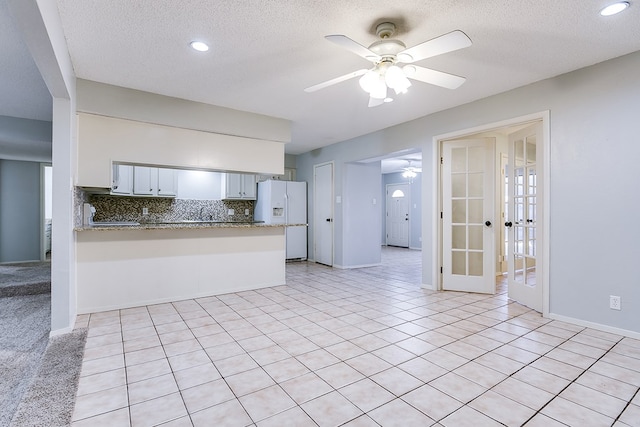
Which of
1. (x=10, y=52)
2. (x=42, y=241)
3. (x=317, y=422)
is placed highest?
(x=10, y=52)

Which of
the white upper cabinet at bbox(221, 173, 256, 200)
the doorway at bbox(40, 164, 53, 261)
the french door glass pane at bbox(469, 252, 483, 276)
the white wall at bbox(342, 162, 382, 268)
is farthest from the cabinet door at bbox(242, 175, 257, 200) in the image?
the doorway at bbox(40, 164, 53, 261)

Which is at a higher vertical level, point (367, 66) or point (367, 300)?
point (367, 66)

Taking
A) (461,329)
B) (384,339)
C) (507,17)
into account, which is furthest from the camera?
(461,329)

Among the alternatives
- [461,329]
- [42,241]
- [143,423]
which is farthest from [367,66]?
[42,241]

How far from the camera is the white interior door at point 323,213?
626 cm

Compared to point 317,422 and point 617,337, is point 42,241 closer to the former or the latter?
point 317,422

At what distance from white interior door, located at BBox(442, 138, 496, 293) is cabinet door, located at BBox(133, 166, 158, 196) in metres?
4.33

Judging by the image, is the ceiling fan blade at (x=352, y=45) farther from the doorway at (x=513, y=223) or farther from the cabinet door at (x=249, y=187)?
the cabinet door at (x=249, y=187)

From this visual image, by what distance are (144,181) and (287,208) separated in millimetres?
2628

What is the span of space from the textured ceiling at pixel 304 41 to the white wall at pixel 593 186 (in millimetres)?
196

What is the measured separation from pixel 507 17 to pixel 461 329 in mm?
2482

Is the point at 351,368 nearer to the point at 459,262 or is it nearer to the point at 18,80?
the point at 459,262

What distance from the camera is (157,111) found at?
360cm

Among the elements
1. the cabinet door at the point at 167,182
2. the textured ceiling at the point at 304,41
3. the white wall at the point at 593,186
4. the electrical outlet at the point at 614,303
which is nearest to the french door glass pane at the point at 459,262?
the white wall at the point at 593,186
